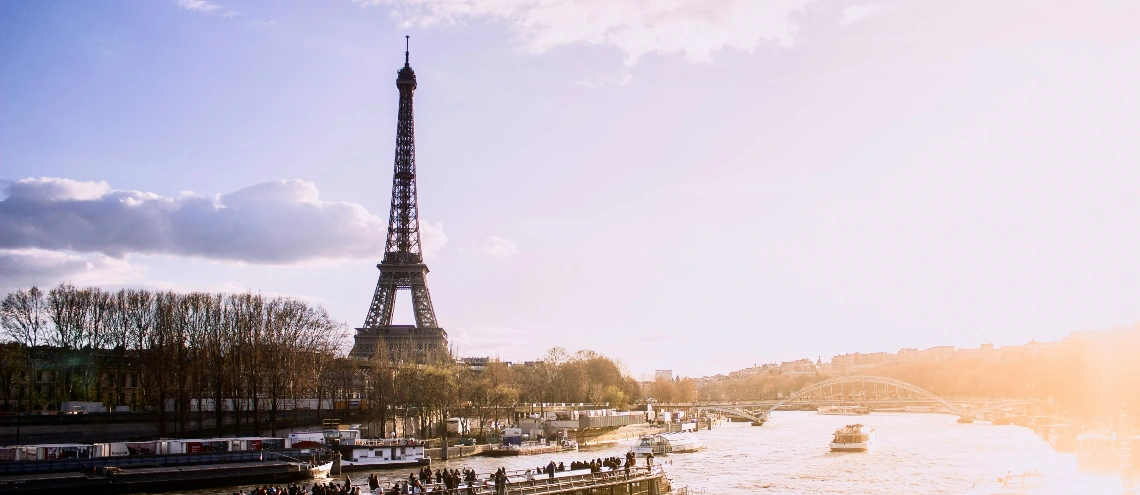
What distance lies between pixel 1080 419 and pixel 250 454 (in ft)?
283

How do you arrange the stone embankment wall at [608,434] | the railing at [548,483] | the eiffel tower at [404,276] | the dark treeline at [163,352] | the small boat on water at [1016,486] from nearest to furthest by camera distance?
the railing at [548,483], the small boat on water at [1016,486], the dark treeline at [163,352], the stone embankment wall at [608,434], the eiffel tower at [404,276]

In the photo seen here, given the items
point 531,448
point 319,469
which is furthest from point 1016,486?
point 531,448

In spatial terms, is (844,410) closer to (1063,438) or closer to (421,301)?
(421,301)

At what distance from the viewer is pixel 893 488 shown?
168 ft

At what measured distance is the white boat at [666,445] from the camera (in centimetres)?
7308

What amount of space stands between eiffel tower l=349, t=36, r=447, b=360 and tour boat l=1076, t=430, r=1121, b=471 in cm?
6394

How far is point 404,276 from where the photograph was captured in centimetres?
11406

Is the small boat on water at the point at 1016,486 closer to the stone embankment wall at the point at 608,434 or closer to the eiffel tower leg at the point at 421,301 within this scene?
the stone embankment wall at the point at 608,434

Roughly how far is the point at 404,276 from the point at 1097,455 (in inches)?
2993

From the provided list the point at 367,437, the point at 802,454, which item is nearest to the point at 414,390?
the point at 367,437

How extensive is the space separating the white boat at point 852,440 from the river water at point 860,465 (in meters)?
1.12

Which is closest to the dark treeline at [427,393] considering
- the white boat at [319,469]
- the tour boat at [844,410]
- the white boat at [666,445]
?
the white boat at [666,445]

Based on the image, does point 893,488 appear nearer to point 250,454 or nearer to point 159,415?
point 250,454

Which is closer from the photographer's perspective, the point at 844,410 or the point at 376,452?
the point at 376,452
